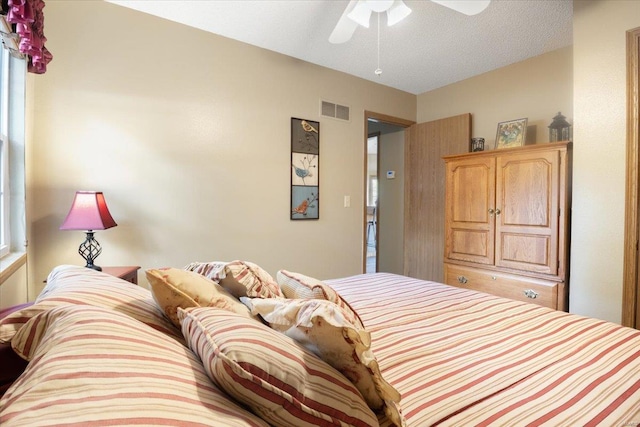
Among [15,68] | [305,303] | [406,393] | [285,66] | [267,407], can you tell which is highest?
[285,66]

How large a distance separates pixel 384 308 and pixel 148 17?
2.71 metres

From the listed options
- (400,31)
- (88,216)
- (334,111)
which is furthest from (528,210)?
(88,216)

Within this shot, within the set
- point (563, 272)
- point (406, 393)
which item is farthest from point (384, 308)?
point (563, 272)

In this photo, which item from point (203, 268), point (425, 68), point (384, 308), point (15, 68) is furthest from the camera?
point (425, 68)

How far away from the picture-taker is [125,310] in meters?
0.90

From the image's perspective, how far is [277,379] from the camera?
0.59 meters

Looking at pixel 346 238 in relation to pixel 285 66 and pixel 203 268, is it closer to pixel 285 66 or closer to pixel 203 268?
pixel 285 66

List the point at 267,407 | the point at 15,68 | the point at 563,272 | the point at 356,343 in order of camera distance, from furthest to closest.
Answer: the point at 563,272 < the point at 15,68 < the point at 356,343 < the point at 267,407

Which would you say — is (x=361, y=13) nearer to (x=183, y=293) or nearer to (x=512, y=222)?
(x=183, y=293)

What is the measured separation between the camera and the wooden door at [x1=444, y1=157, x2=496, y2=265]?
288 cm

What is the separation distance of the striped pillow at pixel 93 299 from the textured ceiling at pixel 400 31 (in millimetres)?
2112

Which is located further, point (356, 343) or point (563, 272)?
point (563, 272)

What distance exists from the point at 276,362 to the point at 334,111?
3.18 m

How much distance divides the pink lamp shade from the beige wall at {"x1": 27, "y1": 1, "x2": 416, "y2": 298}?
343 millimetres
